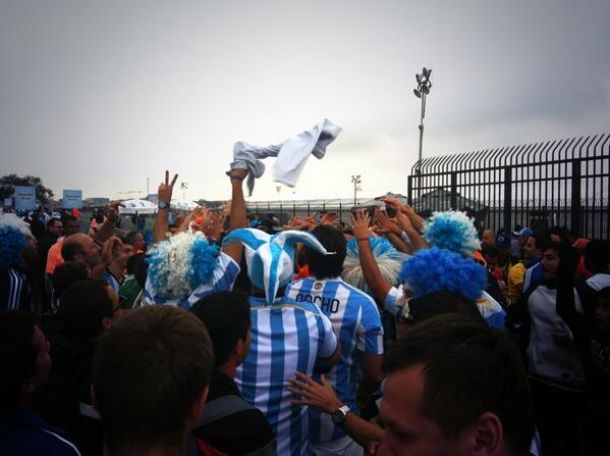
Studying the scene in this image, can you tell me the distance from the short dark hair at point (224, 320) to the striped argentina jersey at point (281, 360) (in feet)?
1.25

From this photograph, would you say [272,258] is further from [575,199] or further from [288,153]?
[575,199]

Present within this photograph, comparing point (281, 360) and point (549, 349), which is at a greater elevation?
point (281, 360)

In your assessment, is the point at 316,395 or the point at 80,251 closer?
the point at 316,395

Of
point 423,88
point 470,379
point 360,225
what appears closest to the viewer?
point 470,379

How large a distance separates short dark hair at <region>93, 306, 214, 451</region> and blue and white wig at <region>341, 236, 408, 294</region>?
2.52 metres

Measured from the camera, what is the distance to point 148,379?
1.41m

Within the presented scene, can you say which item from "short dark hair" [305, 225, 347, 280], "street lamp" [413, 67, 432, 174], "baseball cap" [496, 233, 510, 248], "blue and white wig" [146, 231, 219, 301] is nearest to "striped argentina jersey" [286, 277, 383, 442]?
"short dark hair" [305, 225, 347, 280]

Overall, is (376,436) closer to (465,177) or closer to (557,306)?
(557,306)

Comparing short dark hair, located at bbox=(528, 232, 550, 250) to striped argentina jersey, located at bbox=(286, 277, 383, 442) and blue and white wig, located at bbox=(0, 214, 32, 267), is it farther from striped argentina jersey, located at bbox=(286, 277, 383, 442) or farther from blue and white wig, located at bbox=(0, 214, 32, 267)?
blue and white wig, located at bbox=(0, 214, 32, 267)

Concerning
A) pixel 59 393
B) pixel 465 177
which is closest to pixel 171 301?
pixel 59 393

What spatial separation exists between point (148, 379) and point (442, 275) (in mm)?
1822

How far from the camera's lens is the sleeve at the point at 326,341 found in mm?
2603

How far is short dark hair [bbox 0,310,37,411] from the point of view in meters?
1.79

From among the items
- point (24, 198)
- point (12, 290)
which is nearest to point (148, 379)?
point (12, 290)
